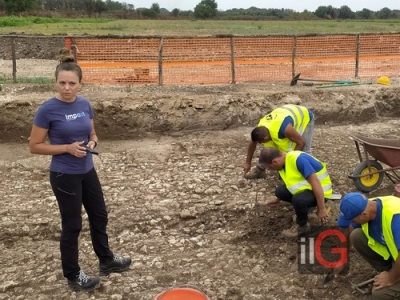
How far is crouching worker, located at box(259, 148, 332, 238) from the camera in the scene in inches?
196

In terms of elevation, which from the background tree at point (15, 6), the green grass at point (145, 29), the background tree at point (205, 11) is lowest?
the green grass at point (145, 29)

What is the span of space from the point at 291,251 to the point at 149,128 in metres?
4.76

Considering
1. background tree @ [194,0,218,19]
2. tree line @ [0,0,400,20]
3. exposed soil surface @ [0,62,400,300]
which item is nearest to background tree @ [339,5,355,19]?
tree line @ [0,0,400,20]

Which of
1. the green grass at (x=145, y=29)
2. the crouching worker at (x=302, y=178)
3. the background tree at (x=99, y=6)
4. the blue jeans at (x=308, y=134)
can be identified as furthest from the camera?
the background tree at (x=99, y=6)

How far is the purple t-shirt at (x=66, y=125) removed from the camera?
386cm

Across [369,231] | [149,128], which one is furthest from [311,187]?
[149,128]

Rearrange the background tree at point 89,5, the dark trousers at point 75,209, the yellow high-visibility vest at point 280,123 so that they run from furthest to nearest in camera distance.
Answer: the background tree at point 89,5 → the yellow high-visibility vest at point 280,123 → the dark trousers at point 75,209

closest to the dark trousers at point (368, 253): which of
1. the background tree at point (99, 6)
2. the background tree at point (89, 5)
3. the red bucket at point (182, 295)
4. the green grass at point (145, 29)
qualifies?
the red bucket at point (182, 295)

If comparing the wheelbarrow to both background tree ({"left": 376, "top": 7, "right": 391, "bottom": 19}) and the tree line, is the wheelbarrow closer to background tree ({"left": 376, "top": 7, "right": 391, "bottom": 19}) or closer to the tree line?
the tree line

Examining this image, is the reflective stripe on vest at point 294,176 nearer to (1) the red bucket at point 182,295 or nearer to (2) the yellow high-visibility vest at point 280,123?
(2) the yellow high-visibility vest at point 280,123

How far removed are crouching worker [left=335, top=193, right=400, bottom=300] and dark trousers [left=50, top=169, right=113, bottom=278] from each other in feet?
6.90

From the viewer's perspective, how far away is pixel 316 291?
14.6 feet

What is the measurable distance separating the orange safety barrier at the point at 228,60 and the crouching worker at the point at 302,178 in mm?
6279

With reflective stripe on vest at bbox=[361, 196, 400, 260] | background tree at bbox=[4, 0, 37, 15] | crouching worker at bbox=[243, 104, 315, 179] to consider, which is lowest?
reflective stripe on vest at bbox=[361, 196, 400, 260]
